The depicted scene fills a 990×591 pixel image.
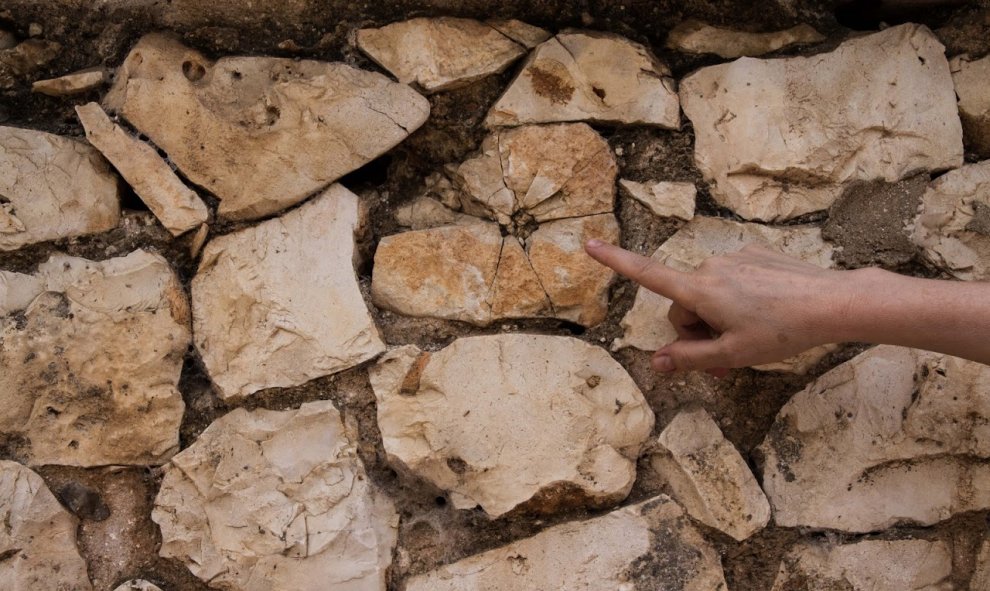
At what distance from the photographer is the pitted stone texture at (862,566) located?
5.67ft

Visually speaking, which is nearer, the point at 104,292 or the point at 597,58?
the point at 104,292

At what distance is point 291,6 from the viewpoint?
67.0 inches

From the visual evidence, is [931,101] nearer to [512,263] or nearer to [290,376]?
[512,263]

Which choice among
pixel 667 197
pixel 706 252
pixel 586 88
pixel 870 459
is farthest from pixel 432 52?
pixel 870 459

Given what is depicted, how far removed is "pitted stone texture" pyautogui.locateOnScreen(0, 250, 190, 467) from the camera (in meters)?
1.60

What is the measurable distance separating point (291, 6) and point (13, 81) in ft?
1.67

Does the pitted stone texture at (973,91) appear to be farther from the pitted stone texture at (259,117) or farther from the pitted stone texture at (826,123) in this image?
the pitted stone texture at (259,117)

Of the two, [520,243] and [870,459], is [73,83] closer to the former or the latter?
[520,243]

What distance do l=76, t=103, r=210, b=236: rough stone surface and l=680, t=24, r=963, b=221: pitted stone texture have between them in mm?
Result: 925

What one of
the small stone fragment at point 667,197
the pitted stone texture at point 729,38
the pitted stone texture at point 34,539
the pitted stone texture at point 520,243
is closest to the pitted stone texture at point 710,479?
the pitted stone texture at point 520,243

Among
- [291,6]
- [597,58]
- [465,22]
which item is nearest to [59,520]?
[291,6]

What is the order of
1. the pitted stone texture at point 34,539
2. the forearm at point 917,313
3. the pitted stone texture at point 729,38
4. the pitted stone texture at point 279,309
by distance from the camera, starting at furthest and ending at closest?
the pitted stone texture at point 729,38 → the pitted stone texture at point 279,309 → the pitted stone texture at point 34,539 → the forearm at point 917,313

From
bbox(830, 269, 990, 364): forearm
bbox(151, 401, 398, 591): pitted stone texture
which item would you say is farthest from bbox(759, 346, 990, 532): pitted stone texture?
bbox(151, 401, 398, 591): pitted stone texture

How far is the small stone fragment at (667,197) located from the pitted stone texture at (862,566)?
0.65 m
